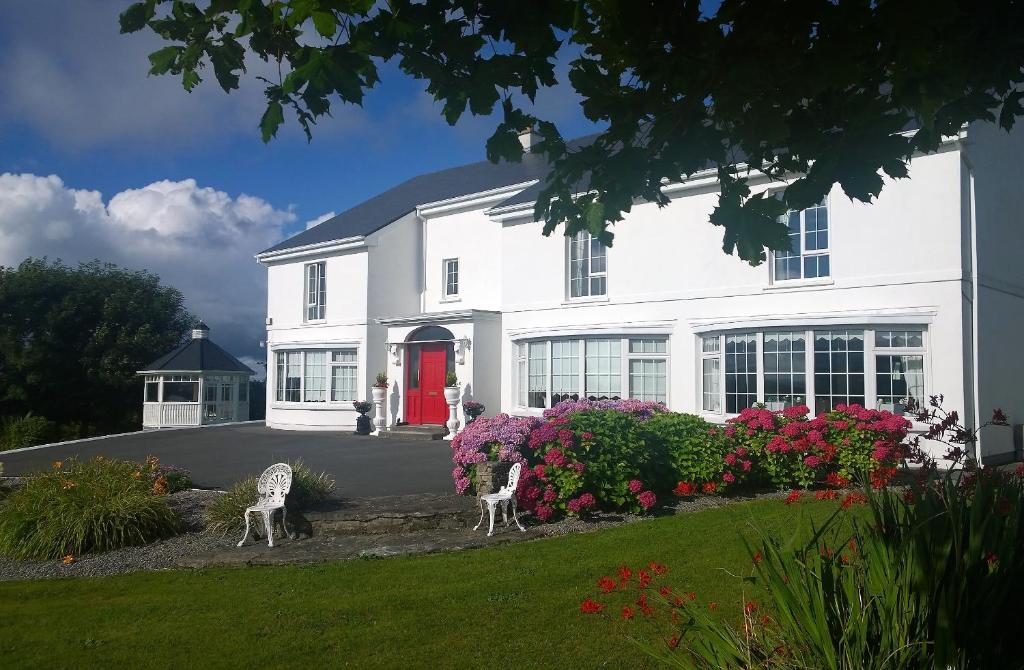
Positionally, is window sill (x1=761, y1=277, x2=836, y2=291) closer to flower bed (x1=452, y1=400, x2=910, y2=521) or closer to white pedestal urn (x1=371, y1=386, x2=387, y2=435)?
flower bed (x1=452, y1=400, x2=910, y2=521)

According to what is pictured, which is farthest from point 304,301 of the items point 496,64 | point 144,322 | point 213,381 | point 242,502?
point 496,64

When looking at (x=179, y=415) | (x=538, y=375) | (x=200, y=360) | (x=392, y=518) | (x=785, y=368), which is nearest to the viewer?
(x=392, y=518)

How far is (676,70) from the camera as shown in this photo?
4.05 meters

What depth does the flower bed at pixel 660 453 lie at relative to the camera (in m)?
10.2

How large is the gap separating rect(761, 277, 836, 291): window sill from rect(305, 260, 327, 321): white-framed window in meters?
14.5

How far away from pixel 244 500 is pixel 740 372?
405 inches

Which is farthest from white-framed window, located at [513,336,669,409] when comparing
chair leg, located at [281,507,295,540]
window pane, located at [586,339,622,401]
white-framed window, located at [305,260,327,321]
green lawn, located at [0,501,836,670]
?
chair leg, located at [281,507,295,540]

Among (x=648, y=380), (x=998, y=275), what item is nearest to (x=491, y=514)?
(x=648, y=380)

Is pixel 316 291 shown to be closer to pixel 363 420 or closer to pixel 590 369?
pixel 363 420

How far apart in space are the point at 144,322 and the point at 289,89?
117 ft

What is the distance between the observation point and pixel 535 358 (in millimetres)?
20750

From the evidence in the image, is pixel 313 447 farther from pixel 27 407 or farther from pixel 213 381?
pixel 27 407

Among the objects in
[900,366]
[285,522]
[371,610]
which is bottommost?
[371,610]

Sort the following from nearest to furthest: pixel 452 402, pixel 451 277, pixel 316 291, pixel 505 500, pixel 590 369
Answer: pixel 505 500
pixel 590 369
pixel 452 402
pixel 451 277
pixel 316 291
